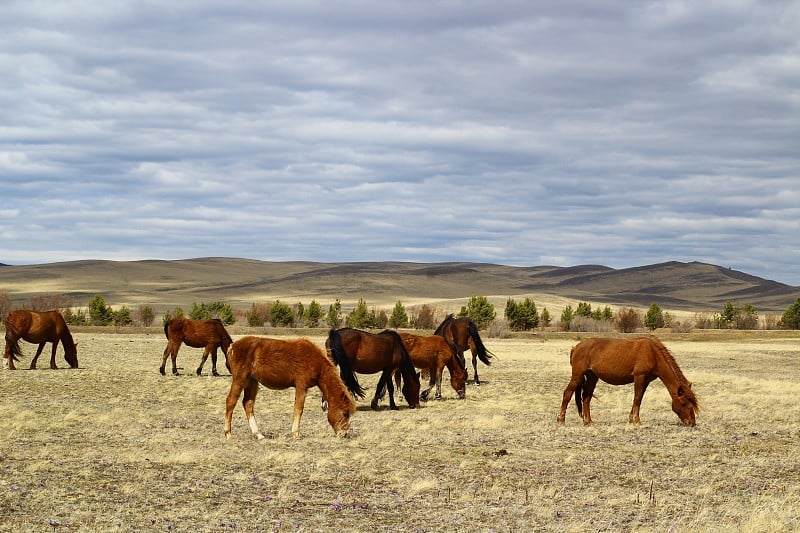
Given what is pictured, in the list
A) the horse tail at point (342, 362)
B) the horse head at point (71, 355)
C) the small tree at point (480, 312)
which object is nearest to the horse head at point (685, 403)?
the horse tail at point (342, 362)

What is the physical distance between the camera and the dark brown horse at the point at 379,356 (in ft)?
68.4

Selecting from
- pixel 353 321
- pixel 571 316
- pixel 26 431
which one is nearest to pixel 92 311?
pixel 353 321

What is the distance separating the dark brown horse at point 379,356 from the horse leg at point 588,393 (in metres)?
4.56

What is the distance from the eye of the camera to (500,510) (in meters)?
10.4

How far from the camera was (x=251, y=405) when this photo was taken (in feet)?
52.1

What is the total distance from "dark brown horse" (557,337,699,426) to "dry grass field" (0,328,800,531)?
1.70 ft

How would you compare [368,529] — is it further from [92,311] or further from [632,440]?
[92,311]

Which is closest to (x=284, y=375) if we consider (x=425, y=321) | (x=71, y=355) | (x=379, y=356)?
(x=379, y=356)

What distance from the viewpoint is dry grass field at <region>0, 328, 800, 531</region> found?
9852 mm

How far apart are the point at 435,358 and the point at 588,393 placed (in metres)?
5.91

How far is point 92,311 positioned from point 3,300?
10.6 meters

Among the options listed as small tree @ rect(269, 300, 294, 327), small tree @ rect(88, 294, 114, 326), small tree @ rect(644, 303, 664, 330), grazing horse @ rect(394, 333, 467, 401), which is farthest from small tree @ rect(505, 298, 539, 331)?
grazing horse @ rect(394, 333, 467, 401)

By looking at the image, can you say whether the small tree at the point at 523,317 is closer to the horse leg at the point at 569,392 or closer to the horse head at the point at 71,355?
the horse head at the point at 71,355

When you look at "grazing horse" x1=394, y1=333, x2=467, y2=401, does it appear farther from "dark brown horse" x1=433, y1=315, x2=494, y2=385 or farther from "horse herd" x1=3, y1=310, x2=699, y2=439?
"dark brown horse" x1=433, y1=315, x2=494, y2=385
